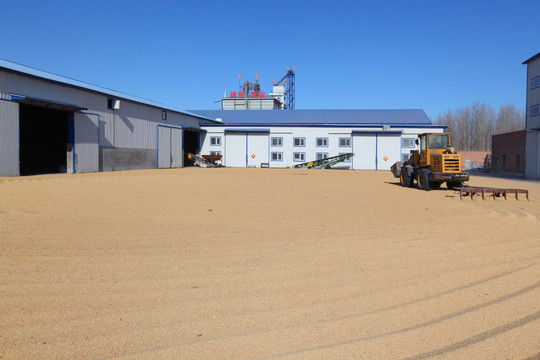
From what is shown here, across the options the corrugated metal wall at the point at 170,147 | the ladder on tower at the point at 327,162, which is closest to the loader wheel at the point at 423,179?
the corrugated metal wall at the point at 170,147

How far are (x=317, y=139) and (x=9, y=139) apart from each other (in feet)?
99.5

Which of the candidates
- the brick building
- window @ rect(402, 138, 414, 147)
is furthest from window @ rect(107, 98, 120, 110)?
the brick building

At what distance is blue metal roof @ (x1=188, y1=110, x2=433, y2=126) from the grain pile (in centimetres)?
3679

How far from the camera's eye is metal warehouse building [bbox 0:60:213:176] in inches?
778

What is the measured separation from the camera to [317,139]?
44.2 m

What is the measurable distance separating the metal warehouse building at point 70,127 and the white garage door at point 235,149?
10.7 metres

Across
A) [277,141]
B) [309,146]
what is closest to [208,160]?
[277,141]

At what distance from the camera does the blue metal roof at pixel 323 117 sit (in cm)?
4484

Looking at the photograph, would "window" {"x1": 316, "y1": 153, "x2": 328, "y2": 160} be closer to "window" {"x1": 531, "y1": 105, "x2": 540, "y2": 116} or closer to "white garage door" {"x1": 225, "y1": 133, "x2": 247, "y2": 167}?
"white garage door" {"x1": 225, "y1": 133, "x2": 247, "y2": 167}

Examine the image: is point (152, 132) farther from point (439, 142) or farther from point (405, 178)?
point (439, 142)

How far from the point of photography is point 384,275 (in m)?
5.18

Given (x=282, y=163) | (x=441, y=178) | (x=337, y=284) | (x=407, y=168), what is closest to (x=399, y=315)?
(x=337, y=284)

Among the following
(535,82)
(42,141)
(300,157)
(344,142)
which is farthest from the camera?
(300,157)

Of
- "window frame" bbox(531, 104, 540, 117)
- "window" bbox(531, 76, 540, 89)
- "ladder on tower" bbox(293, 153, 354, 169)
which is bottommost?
"ladder on tower" bbox(293, 153, 354, 169)
